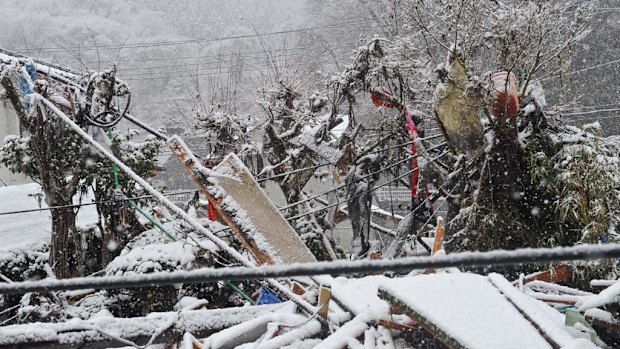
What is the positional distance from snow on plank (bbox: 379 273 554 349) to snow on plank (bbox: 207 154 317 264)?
2.37m

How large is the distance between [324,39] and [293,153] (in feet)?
61.0

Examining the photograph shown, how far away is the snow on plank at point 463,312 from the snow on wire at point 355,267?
6.43 ft

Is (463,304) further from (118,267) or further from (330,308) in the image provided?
(118,267)

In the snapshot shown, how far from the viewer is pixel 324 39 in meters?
26.4

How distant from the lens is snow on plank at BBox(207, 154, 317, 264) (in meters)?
5.63

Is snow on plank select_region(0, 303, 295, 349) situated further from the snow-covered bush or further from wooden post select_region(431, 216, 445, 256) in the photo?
the snow-covered bush

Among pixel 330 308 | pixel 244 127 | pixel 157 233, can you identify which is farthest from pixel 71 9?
pixel 330 308

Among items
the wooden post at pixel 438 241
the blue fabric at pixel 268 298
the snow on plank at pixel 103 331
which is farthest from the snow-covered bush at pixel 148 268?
the wooden post at pixel 438 241

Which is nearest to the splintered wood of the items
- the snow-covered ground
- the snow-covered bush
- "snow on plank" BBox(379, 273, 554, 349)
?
the snow-covered bush

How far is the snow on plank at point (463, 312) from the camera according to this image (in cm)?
286

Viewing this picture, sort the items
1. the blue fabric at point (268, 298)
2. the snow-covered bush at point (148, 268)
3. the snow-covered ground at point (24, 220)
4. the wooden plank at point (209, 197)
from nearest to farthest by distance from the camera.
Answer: the wooden plank at point (209, 197)
the blue fabric at point (268, 298)
the snow-covered bush at point (148, 268)
the snow-covered ground at point (24, 220)

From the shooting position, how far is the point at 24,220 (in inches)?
435

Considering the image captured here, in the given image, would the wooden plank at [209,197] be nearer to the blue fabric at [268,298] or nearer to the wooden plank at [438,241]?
the blue fabric at [268,298]

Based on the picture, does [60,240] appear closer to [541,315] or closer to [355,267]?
[541,315]
